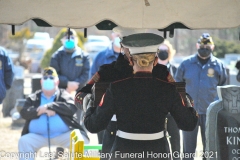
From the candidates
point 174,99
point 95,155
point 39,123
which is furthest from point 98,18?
point 39,123

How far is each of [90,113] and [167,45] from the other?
181 inches

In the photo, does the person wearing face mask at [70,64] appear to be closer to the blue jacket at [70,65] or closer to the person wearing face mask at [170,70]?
the blue jacket at [70,65]

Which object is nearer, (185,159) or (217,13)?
(217,13)

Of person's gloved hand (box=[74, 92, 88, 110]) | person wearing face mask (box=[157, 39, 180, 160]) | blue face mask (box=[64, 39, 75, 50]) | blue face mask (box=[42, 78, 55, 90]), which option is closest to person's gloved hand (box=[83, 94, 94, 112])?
person's gloved hand (box=[74, 92, 88, 110])

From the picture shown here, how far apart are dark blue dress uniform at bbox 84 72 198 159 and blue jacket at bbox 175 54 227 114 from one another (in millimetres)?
3949

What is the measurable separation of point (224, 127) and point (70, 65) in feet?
14.0

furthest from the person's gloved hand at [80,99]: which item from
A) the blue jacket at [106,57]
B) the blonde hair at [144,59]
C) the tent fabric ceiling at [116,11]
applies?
the blue jacket at [106,57]

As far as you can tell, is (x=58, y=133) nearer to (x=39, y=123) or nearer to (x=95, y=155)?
(x=39, y=123)

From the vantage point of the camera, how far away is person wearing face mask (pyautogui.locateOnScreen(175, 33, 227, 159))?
9.12 metres

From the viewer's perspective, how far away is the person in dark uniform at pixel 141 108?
5.12m

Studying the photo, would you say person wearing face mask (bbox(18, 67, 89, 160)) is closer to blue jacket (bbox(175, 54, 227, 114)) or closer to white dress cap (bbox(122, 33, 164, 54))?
blue jacket (bbox(175, 54, 227, 114))

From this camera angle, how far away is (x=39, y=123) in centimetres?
885

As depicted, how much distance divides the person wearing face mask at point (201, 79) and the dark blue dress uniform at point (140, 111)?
391 centimetres

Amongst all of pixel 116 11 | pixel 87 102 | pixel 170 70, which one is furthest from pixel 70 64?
pixel 116 11
